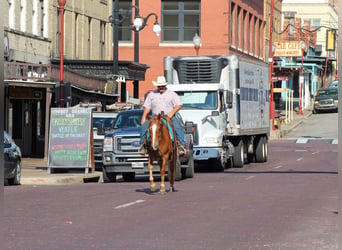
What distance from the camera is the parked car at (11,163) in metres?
25.0

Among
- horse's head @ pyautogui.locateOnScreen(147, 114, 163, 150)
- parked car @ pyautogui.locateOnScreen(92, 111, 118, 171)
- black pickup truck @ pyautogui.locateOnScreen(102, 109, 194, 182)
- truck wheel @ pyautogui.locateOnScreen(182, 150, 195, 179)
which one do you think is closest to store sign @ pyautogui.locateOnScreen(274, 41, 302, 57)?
parked car @ pyautogui.locateOnScreen(92, 111, 118, 171)

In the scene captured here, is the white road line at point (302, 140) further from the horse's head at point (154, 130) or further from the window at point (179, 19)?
the horse's head at point (154, 130)

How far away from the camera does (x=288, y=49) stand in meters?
92.4

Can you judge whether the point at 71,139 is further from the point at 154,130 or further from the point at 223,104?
the point at 154,130

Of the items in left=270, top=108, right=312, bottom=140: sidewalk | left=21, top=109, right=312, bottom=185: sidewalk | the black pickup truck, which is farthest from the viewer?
left=270, top=108, right=312, bottom=140: sidewalk

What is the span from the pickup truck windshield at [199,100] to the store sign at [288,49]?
6038cm

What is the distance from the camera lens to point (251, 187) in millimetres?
23172

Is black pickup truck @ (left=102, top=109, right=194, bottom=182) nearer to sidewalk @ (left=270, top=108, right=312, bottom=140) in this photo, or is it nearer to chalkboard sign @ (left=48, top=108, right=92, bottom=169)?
chalkboard sign @ (left=48, top=108, right=92, bottom=169)

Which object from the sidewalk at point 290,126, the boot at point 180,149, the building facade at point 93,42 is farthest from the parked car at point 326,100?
the boot at point 180,149

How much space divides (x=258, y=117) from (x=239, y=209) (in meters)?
21.1

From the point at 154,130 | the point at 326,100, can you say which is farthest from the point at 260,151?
the point at 326,100

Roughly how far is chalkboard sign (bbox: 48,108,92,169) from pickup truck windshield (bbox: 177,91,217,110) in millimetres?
3673

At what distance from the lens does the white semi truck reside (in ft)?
103

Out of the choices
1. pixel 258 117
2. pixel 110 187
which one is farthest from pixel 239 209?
pixel 258 117
